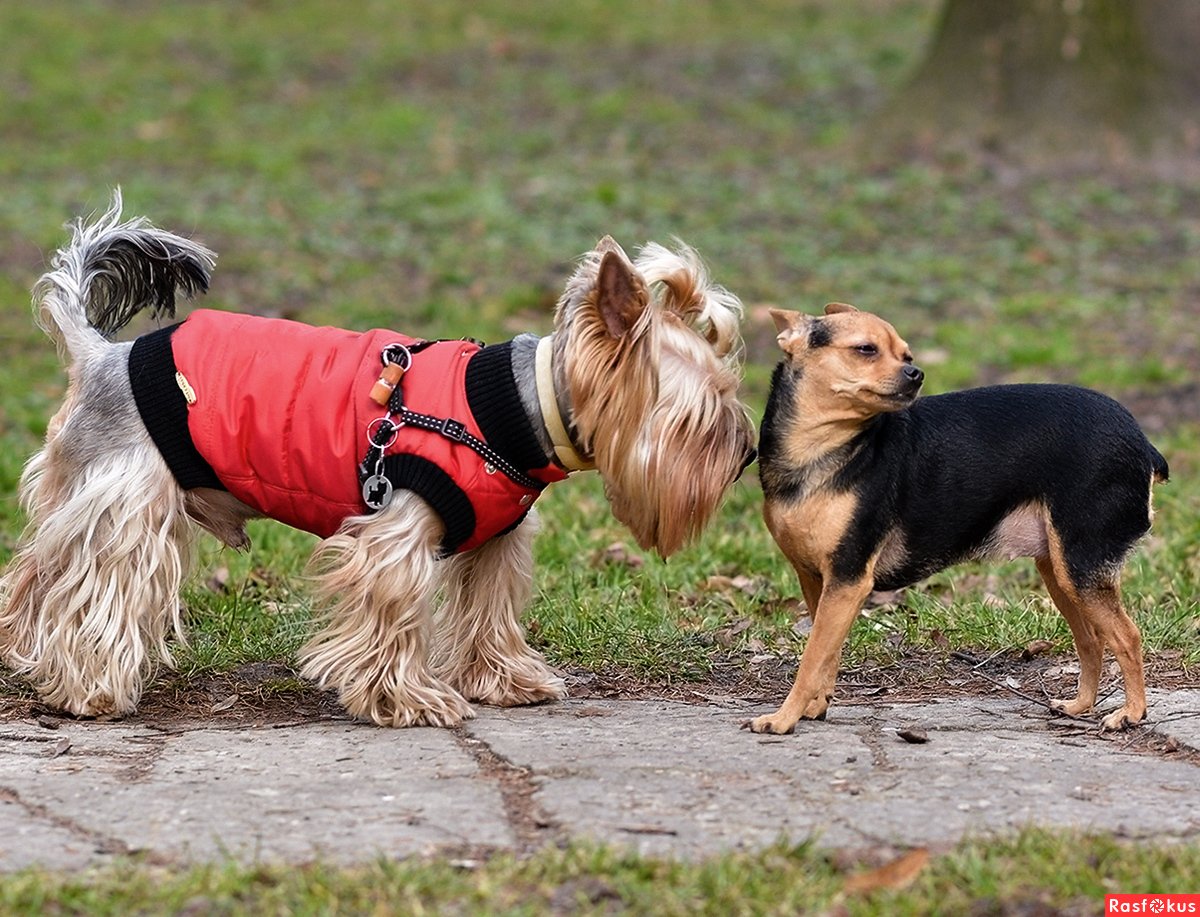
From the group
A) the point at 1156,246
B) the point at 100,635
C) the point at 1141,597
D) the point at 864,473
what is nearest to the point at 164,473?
the point at 100,635

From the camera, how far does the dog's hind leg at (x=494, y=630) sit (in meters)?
5.07

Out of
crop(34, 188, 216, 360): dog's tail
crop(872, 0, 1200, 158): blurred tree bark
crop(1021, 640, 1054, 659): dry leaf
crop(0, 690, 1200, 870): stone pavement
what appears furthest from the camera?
crop(872, 0, 1200, 158): blurred tree bark

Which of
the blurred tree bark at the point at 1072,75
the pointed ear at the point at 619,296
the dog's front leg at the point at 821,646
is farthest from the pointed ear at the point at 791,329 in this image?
the blurred tree bark at the point at 1072,75

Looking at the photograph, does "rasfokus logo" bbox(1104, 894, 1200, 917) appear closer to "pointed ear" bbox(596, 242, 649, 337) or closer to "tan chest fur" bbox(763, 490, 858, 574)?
"tan chest fur" bbox(763, 490, 858, 574)

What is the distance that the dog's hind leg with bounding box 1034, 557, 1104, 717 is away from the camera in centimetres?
471

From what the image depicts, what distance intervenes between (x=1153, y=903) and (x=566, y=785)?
4.60 ft

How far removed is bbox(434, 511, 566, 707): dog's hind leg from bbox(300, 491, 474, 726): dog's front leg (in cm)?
26

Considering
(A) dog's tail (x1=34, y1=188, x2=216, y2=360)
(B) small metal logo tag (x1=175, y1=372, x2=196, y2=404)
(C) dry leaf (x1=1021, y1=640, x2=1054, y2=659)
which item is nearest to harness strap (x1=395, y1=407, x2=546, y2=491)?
(B) small metal logo tag (x1=175, y1=372, x2=196, y2=404)

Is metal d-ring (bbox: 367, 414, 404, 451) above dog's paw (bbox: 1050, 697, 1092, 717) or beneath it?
above

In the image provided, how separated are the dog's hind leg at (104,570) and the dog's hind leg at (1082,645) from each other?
102 inches

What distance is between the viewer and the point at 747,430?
4629 mm

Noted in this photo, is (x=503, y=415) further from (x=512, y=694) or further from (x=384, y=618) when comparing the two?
(x=512, y=694)

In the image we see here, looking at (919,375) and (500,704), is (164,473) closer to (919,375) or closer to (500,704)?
(500,704)

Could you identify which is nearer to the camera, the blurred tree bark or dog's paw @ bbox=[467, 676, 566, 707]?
dog's paw @ bbox=[467, 676, 566, 707]
